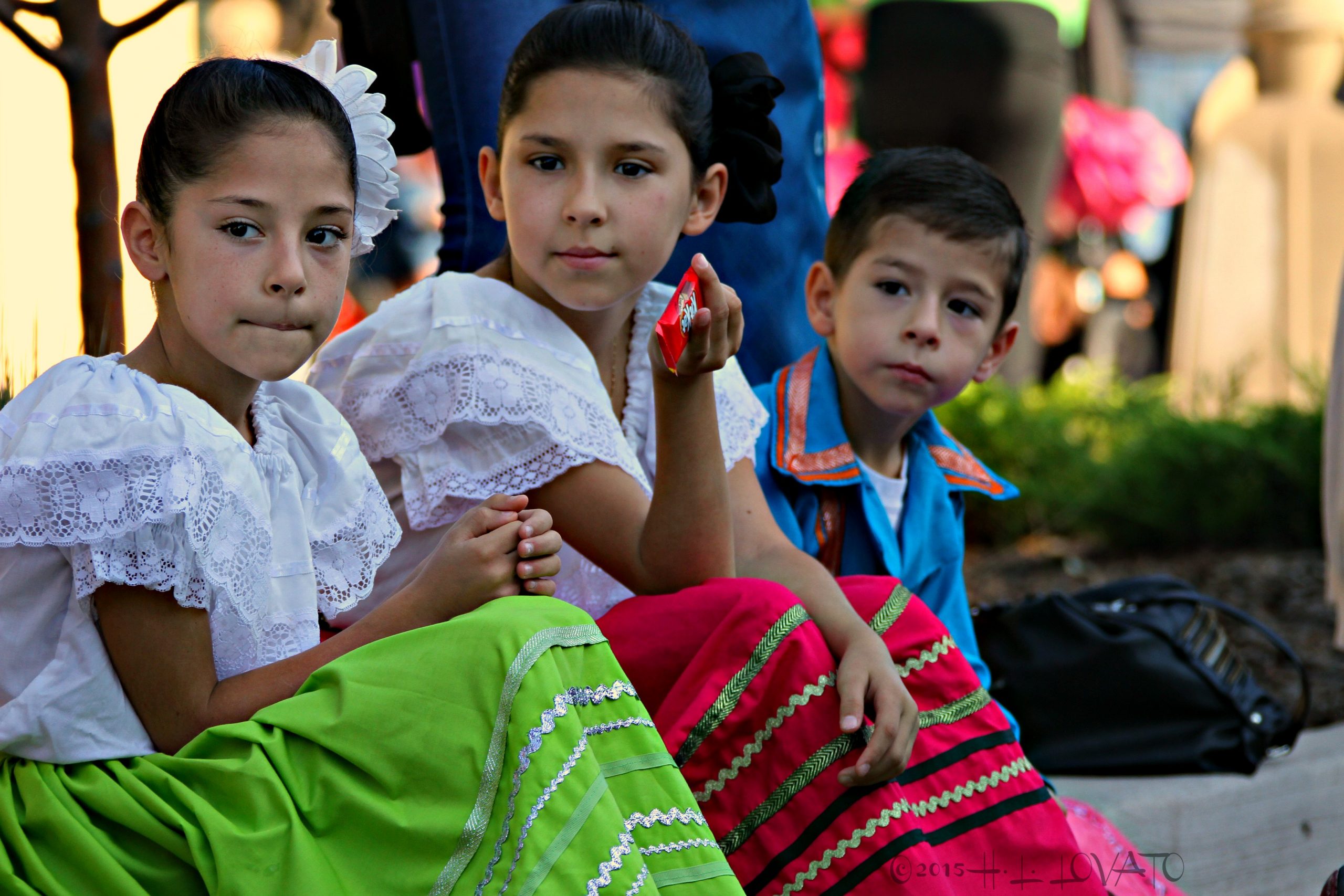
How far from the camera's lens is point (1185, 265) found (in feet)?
22.5

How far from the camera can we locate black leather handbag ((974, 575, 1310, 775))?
2705 mm

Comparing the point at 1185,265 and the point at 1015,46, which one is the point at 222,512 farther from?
the point at 1185,265

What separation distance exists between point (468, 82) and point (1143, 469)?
334 cm

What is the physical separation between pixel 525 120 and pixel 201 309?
62 cm

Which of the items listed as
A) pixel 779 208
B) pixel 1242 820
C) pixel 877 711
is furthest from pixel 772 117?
pixel 1242 820

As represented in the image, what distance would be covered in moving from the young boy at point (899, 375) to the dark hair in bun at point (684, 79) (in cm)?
26

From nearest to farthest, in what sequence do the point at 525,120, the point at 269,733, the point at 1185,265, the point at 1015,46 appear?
the point at 269,733
the point at 525,120
the point at 1015,46
the point at 1185,265

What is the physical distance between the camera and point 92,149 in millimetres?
2115

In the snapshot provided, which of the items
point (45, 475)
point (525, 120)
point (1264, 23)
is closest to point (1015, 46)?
point (1264, 23)

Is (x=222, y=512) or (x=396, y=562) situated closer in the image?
(x=222, y=512)

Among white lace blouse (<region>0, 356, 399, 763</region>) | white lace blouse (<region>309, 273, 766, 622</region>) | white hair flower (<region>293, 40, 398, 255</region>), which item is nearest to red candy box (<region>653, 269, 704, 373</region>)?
white lace blouse (<region>309, 273, 766, 622</region>)

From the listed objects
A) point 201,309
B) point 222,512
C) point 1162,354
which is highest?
point 201,309

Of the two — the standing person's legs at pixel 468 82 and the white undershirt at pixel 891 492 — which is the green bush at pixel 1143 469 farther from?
the standing person's legs at pixel 468 82

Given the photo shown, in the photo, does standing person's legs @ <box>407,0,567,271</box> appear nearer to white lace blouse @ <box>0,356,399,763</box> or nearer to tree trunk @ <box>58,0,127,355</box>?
tree trunk @ <box>58,0,127,355</box>
